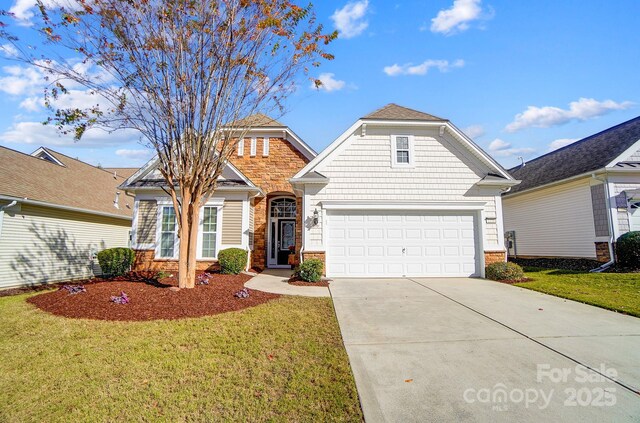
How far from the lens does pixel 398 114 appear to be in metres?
11.7

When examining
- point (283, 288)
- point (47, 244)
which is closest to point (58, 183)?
point (47, 244)

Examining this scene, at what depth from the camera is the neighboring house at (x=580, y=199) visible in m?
11.7

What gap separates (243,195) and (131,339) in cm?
819

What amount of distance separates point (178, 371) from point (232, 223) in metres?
8.97

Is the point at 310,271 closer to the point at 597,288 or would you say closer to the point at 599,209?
the point at 597,288

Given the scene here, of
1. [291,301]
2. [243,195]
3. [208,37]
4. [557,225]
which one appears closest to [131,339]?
[291,301]

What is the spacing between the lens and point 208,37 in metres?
7.60

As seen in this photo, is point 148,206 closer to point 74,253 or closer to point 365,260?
point 74,253

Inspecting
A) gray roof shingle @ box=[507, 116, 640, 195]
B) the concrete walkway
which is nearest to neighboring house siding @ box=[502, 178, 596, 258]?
gray roof shingle @ box=[507, 116, 640, 195]

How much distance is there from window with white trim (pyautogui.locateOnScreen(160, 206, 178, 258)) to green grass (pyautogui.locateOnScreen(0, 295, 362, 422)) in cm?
655

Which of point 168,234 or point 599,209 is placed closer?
point 599,209

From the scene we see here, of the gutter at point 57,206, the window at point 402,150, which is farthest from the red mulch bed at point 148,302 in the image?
the window at point 402,150

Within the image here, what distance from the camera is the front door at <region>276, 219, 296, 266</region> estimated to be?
1487 cm

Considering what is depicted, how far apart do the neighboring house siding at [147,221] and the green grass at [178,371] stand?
6853 millimetres
